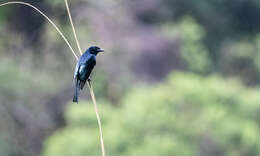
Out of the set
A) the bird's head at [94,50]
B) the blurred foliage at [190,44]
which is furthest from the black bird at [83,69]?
the blurred foliage at [190,44]

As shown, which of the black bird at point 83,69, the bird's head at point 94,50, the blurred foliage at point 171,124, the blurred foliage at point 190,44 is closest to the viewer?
the black bird at point 83,69

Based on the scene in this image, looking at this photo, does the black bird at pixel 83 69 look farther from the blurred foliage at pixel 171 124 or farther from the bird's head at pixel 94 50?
the blurred foliage at pixel 171 124

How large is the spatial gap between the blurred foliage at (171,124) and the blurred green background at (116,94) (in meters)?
0.02

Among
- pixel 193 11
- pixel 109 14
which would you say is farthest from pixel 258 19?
pixel 109 14

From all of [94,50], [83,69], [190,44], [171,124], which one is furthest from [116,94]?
[83,69]

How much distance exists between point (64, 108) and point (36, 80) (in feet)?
4.59

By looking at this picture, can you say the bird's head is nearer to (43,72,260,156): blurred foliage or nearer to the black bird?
the black bird

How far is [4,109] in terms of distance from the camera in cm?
1392

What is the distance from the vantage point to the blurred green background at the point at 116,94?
1430 centimetres

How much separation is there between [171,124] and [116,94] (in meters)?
3.85

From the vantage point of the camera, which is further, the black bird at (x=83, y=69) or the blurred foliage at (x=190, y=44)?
the blurred foliage at (x=190, y=44)

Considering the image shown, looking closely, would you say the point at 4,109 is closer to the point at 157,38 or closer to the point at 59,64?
the point at 59,64

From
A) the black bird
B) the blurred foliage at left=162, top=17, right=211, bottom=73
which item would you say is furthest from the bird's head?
the blurred foliage at left=162, top=17, right=211, bottom=73

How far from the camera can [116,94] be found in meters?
17.9
